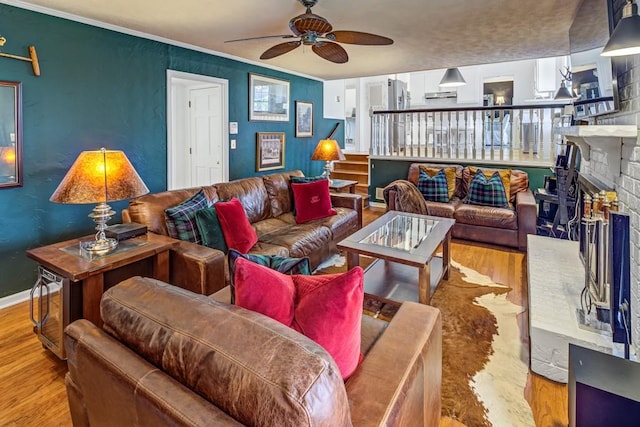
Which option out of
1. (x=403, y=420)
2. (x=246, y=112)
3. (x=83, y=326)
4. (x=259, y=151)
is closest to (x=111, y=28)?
(x=246, y=112)

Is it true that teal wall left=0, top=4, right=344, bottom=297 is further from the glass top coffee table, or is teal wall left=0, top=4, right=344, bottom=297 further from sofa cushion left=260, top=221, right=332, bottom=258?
the glass top coffee table

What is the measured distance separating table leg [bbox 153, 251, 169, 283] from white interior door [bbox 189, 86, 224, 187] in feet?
8.54

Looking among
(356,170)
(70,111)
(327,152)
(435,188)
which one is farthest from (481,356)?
(356,170)

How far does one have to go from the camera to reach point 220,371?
0.81 meters

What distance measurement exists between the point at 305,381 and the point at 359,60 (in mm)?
4741

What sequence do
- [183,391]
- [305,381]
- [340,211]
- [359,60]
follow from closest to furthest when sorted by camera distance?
→ 1. [305,381]
2. [183,391]
3. [340,211]
4. [359,60]

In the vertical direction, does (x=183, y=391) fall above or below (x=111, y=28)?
below

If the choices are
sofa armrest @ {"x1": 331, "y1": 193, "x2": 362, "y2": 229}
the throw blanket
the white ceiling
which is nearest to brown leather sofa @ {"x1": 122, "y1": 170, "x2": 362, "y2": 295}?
sofa armrest @ {"x1": 331, "y1": 193, "x2": 362, "y2": 229}

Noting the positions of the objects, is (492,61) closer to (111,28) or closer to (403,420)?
(111,28)

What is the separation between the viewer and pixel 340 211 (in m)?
4.07

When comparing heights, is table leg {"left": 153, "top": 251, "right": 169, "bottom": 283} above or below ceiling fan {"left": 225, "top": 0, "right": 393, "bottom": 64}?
below

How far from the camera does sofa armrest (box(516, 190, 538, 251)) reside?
4.14 m

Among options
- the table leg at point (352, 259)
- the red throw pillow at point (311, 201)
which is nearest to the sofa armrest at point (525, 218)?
the red throw pillow at point (311, 201)

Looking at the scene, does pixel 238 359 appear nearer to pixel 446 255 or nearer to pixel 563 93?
pixel 446 255
